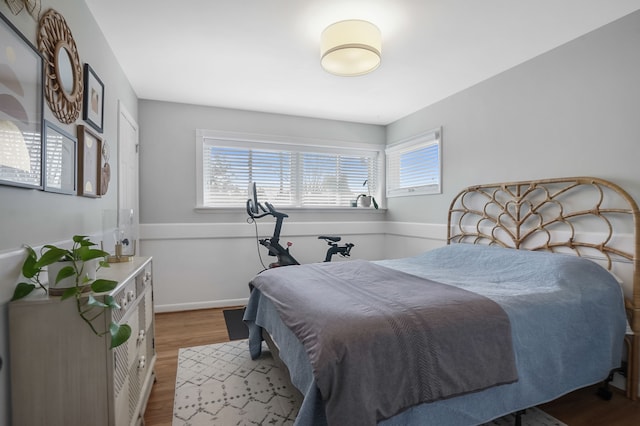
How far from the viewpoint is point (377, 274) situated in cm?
236

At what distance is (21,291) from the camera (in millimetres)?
1211

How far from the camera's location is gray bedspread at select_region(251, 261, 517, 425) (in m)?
1.27

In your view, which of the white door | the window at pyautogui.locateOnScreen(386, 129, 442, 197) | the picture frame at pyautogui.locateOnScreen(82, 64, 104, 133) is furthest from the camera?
the window at pyautogui.locateOnScreen(386, 129, 442, 197)

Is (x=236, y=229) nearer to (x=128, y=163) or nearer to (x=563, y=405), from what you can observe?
(x=128, y=163)

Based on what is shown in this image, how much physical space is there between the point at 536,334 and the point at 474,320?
1.37 ft

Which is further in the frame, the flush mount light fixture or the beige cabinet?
the flush mount light fixture

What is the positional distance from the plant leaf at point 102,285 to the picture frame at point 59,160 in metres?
0.59

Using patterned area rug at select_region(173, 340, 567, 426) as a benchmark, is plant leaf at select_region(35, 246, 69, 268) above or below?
above

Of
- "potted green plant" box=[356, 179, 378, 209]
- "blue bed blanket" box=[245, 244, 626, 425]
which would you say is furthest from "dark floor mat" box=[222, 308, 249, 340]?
"potted green plant" box=[356, 179, 378, 209]

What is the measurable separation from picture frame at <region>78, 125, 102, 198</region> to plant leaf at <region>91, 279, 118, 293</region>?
940mm

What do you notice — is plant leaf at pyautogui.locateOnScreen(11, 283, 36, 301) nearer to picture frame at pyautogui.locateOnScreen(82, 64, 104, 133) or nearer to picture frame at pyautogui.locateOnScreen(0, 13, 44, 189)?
picture frame at pyautogui.locateOnScreen(0, 13, 44, 189)

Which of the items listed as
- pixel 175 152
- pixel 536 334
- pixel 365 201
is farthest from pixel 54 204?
pixel 365 201

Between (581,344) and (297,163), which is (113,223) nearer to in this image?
(297,163)

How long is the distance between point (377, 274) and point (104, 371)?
1.67 meters
